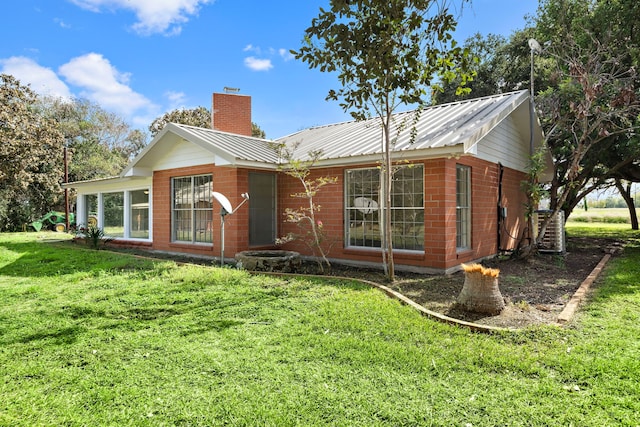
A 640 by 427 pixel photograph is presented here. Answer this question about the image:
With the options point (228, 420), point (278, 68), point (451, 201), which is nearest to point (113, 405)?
point (228, 420)

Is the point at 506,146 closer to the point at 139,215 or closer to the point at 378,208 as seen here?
the point at 378,208

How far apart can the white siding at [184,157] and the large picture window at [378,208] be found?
3.97m

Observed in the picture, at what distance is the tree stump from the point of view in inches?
195

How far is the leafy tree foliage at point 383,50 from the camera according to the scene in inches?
209

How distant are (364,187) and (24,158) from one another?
19801 millimetres

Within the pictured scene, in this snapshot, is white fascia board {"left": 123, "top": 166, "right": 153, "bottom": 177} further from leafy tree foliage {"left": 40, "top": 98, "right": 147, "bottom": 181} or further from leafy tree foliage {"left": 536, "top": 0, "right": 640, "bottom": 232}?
leafy tree foliage {"left": 40, "top": 98, "right": 147, "bottom": 181}

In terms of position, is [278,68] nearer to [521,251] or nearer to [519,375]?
[521,251]

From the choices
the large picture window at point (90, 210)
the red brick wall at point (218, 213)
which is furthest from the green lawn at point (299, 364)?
the large picture window at point (90, 210)

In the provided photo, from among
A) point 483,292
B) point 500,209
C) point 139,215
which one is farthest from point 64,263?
point 500,209

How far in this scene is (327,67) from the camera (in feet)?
20.2

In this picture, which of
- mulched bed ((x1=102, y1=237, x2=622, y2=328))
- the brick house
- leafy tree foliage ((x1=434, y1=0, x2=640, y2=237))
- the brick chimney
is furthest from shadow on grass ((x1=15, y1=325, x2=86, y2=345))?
the brick chimney

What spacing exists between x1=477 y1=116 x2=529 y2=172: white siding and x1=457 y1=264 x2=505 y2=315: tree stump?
491 cm

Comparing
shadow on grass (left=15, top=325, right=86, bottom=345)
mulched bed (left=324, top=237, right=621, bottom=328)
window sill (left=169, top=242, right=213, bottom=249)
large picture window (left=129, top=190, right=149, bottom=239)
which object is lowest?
shadow on grass (left=15, top=325, right=86, bottom=345)

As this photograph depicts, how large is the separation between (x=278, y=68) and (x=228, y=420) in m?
14.4
